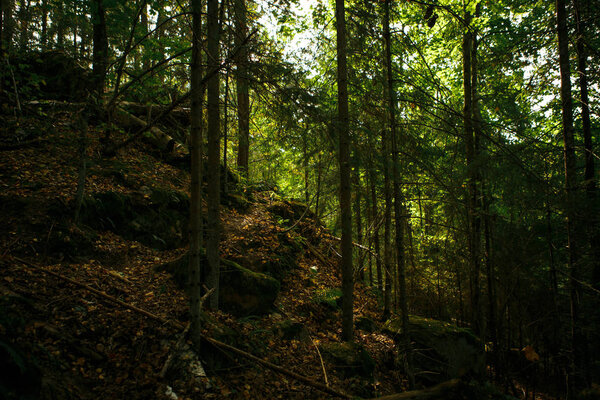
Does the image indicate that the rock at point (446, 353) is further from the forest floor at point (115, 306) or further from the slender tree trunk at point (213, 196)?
the slender tree trunk at point (213, 196)

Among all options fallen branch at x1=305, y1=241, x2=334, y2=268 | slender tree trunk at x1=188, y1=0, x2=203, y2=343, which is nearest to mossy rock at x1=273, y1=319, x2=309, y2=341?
slender tree trunk at x1=188, y1=0, x2=203, y2=343

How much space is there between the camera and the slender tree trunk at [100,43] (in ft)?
18.1

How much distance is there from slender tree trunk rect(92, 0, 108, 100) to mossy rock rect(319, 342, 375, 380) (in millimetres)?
7333

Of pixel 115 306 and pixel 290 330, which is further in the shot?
pixel 290 330

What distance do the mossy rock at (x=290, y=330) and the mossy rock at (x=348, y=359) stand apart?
19.4 inches

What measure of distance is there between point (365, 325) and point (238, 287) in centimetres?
446

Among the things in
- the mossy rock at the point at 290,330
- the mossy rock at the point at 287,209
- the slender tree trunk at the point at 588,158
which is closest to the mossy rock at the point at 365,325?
the mossy rock at the point at 290,330

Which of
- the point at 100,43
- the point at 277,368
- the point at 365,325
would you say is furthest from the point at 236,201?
the point at 277,368

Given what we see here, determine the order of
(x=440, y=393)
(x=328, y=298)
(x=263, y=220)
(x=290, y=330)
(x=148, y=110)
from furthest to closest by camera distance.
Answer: (x=148, y=110), (x=263, y=220), (x=328, y=298), (x=290, y=330), (x=440, y=393)

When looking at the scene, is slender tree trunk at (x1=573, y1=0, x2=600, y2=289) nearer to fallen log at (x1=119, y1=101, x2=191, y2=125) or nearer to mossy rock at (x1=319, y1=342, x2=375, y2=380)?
mossy rock at (x1=319, y1=342, x2=375, y2=380)

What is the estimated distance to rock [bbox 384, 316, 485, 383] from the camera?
7309mm

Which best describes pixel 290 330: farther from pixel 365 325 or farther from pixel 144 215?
pixel 144 215

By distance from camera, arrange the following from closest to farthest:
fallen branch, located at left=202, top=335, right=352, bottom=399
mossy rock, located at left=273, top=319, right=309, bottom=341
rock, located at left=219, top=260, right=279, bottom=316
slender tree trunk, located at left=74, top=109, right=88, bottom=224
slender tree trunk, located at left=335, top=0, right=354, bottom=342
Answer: fallen branch, located at left=202, top=335, right=352, bottom=399 < slender tree trunk, located at left=74, top=109, right=88, bottom=224 < mossy rock, located at left=273, top=319, right=309, bottom=341 < rock, located at left=219, top=260, right=279, bottom=316 < slender tree trunk, located at left=335, top=0, right=354, bottom=342

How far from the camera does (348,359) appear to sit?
618cm
